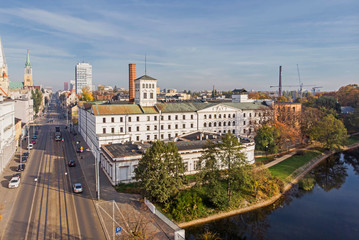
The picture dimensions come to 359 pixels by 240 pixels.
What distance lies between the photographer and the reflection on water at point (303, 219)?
33562 mm

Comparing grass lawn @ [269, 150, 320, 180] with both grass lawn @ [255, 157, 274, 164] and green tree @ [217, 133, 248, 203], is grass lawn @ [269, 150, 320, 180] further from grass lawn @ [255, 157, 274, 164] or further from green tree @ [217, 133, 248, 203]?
green tree @ [217, 133, 248, 203]

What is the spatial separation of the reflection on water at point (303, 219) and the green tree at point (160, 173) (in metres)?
5.66

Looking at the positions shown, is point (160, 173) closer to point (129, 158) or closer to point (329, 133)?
point (129, 158)

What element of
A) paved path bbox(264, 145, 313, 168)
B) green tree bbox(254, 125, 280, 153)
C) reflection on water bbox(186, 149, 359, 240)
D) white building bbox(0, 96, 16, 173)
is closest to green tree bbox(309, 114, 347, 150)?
paved path bbox(264, 145, 313, 168)

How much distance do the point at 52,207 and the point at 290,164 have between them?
162 ft

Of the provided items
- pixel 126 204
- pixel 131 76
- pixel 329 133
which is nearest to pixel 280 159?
pixel 329 133

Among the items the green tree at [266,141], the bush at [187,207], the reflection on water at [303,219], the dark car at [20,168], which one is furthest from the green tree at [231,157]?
the dark car at [20,168]

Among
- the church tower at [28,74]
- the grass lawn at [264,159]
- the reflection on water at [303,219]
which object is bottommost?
the reflection on water at [303,219]

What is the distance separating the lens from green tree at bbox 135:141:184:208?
3425cm

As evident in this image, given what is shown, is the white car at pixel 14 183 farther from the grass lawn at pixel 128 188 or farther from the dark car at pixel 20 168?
the grass lawn at pixel 128 188

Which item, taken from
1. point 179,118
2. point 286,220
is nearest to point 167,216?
point 286,220

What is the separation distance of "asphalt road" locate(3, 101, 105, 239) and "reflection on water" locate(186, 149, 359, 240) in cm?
1315

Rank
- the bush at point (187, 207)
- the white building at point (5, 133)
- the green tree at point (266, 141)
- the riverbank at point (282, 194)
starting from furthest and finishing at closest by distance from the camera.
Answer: the green tree at point (266, 141) → the white building at point (5, 133) → the riverbank at point (282, 194) → the bush at point (187, 207)

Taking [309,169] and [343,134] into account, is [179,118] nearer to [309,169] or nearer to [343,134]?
[309,169]
